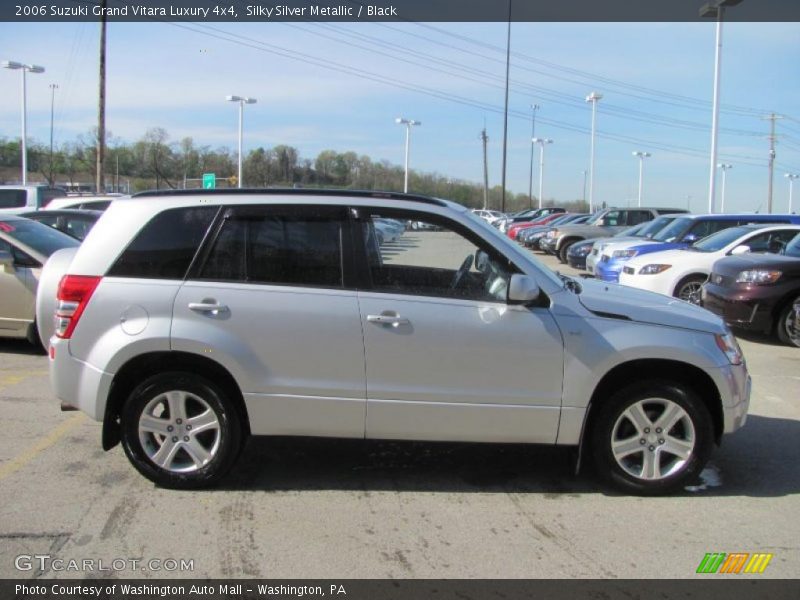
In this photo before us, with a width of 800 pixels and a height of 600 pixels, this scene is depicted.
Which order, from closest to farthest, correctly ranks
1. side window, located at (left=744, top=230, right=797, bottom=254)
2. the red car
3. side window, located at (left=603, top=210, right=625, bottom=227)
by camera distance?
1. side window, located at (left=744, top=230, right=797, bottom=254)
2. side window, located at (left=603, top=210, right=625, bottom=227)
3. the red car

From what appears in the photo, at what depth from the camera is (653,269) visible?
37.3 ft

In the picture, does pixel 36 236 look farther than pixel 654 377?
Yes

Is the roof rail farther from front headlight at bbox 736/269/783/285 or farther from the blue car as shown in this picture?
the blue car

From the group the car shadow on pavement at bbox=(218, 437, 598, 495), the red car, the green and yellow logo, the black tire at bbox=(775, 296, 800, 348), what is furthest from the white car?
the red car

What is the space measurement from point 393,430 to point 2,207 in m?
19.3

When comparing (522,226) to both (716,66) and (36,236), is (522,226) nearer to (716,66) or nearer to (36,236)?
(716,66)

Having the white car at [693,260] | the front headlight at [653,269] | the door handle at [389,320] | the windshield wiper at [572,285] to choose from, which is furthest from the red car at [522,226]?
the door handle at [389,320]

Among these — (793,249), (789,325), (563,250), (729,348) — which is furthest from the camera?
(563,250)

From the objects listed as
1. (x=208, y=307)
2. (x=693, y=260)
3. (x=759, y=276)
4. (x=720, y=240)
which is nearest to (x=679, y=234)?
(x=720, y=240)

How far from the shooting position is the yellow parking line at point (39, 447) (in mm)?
4559

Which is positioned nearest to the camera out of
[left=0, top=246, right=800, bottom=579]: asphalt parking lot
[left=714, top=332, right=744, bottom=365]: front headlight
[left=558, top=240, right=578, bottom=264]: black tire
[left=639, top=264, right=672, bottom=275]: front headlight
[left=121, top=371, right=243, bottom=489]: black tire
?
[left=0, top=246, right=800, bottom=579]: asphalt parking lot

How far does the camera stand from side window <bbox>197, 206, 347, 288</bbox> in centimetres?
421

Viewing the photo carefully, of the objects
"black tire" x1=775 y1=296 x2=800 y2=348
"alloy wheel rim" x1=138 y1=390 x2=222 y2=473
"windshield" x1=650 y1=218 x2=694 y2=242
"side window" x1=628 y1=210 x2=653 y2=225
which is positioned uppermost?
"side window" x1=628 y1=210 x2=653 y2=225

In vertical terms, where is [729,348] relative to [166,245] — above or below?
below
